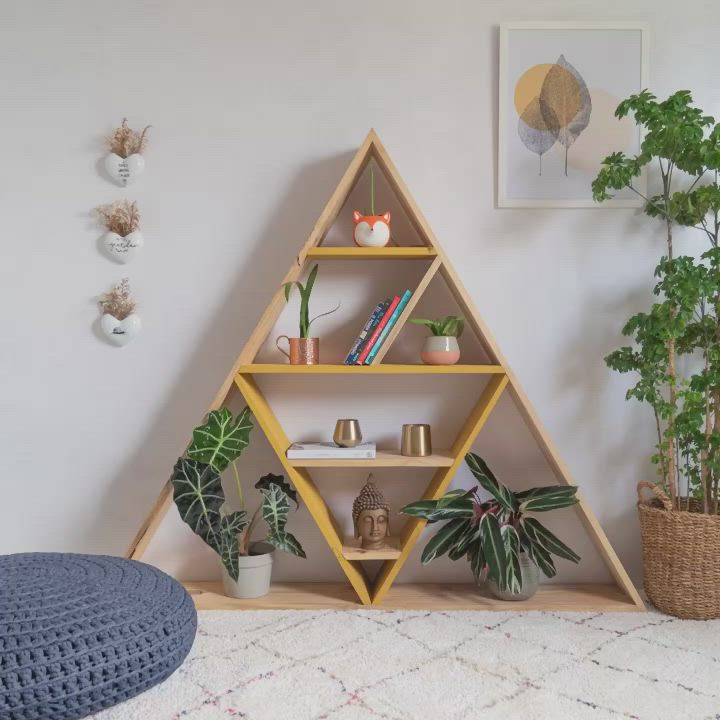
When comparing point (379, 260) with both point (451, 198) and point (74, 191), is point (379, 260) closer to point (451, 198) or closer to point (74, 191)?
point (451, 198)

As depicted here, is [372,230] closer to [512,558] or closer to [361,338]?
[361,338]

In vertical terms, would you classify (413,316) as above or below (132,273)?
below

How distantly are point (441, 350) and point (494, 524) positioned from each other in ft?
1.76

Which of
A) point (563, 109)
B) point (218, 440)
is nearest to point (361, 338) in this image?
point (218, 440)

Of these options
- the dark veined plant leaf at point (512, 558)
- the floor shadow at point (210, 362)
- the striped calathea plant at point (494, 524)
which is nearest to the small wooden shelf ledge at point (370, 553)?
the striped calathea plant at point (494, 524)

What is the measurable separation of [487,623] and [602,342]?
995mm

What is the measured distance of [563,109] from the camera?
7.13 feet

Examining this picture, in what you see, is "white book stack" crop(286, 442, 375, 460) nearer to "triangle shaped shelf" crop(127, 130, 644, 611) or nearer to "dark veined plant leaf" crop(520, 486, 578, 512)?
"triangle shaped shelf" crop(127, 130, 644, 611)

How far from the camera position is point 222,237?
2.21 metres

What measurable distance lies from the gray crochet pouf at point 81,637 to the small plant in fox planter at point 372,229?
1.13 m

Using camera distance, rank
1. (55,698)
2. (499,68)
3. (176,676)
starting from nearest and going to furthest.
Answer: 1. (55,698)
2. (176,676)
3. (499,68)

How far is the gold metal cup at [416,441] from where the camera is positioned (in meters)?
2.02

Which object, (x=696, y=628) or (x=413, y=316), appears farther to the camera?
(x=413, y=316)

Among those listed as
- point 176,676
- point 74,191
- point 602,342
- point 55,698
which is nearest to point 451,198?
point 602,342
